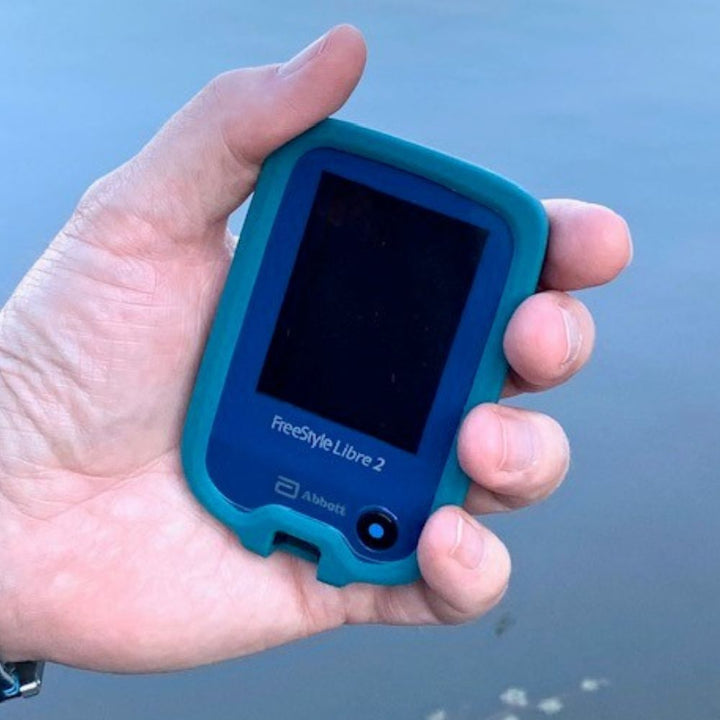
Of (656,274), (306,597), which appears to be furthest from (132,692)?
(656,274)

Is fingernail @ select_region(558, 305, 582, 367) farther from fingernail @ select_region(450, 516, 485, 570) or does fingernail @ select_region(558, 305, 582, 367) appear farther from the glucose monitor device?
fingernail @ select_region(450, 516, 485, 570)

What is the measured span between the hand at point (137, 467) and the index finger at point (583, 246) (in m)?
0.11

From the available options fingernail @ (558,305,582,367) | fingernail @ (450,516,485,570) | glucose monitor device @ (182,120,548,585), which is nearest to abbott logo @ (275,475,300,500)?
glucose monitor device @ (182,120,548,585)

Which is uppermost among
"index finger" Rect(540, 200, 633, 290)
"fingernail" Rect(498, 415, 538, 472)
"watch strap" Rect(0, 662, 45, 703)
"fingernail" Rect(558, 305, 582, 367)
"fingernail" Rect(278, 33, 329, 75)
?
"fingernail" Rect(278, 33, 329, 75)

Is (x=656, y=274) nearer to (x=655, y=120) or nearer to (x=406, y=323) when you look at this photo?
(x=655, y=120)

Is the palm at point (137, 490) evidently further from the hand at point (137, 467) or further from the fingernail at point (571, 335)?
the fingernail at point (571, 335)

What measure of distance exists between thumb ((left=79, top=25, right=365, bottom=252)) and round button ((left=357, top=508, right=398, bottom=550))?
11.0 inches

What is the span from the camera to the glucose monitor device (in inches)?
52.8

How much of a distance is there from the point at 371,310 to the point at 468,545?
0.69 feet

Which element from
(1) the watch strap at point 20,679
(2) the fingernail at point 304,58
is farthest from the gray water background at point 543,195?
Result: (2) the fingernail at point 304,58

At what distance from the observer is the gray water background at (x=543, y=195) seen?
5.06 feet

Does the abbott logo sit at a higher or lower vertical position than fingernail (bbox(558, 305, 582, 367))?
lower

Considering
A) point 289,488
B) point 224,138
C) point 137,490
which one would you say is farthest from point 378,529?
point 224,138

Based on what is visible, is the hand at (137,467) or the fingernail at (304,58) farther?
the hand at (137,467)
